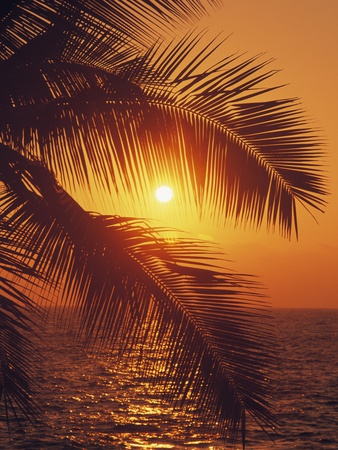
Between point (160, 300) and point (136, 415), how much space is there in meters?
44.1

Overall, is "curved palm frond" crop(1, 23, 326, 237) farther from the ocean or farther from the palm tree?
the ocean

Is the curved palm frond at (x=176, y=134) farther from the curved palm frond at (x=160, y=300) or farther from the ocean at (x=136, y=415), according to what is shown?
the ocean at (x=136, y=415)

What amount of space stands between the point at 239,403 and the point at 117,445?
115ft

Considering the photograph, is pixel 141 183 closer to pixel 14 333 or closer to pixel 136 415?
pixel 14 333

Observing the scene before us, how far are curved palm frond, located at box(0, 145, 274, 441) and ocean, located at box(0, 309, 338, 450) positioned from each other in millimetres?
17366

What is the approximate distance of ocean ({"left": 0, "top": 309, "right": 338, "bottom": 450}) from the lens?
128ft

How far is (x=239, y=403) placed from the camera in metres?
6.43

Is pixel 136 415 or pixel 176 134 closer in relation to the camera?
pixel 176 134

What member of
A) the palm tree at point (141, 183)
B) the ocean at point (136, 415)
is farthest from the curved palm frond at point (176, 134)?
the ocean at point (136, 415)

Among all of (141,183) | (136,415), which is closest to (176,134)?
(141,183)

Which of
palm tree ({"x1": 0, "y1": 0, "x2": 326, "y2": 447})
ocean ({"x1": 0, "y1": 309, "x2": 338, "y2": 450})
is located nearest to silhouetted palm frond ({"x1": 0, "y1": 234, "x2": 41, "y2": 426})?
palm tree ({"x1": 0, "y1": 0, "x2": 326, "y2": 447})

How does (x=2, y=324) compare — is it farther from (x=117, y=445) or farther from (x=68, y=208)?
(x=117, y=445)

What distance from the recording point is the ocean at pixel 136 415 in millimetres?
39000

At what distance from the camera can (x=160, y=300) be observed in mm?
6559
